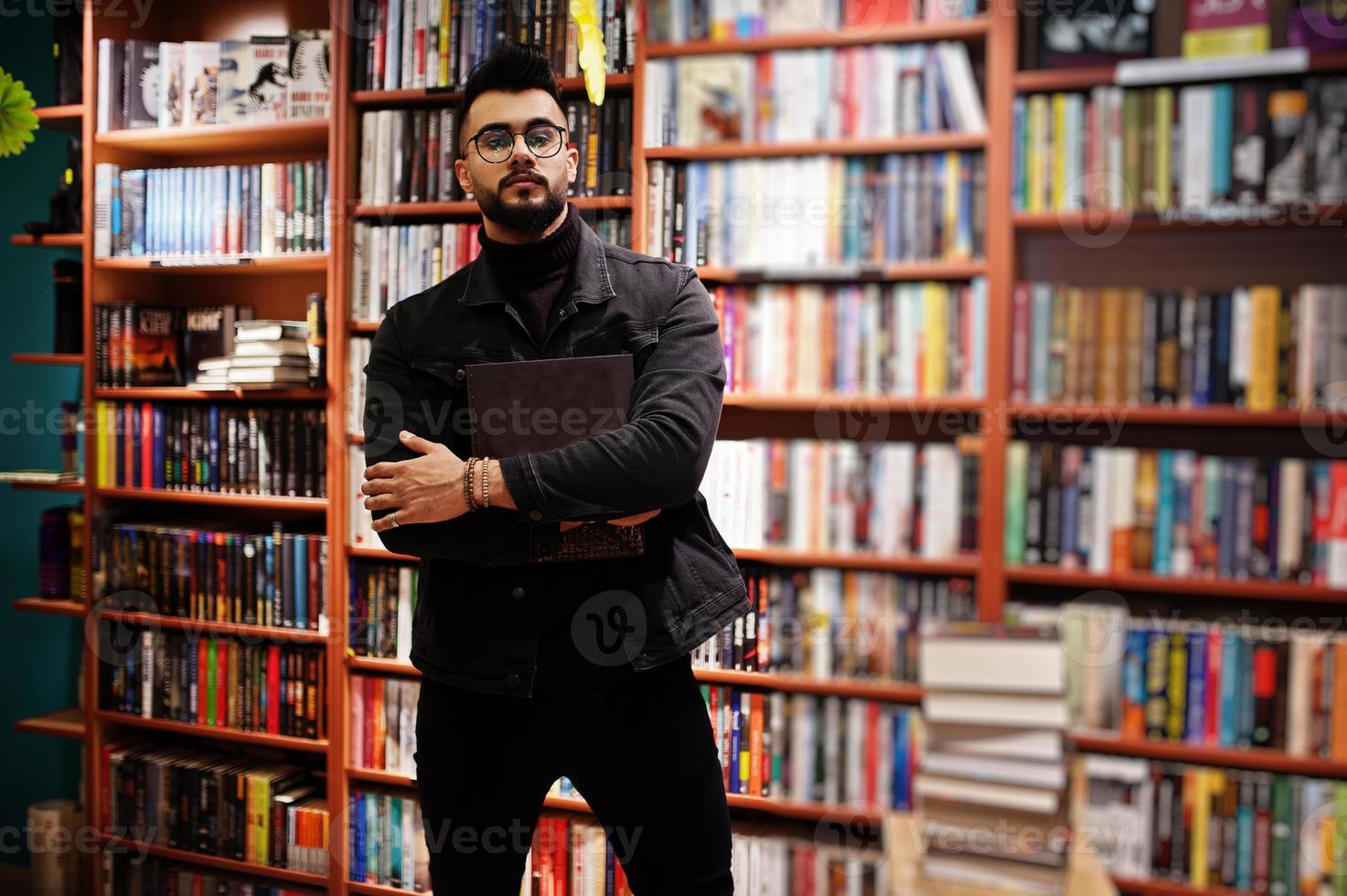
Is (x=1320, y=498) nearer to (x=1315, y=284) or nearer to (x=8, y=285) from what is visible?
(x=1315, y=284)

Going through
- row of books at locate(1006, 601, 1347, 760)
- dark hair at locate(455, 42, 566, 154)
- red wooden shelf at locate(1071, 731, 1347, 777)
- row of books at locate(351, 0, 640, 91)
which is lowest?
red wooden shelf at locate(1071, 731, 1347, 777)

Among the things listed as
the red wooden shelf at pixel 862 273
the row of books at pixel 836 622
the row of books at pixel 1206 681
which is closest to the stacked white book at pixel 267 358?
the red wooden shelf at pixel 862 273

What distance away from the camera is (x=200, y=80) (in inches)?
98.7

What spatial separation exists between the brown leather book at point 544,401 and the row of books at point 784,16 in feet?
2.81

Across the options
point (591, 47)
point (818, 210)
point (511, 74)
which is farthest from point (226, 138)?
point (818, 210)

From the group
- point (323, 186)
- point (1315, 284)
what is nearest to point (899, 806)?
point (1315, 284)

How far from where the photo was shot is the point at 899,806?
1.94 meters

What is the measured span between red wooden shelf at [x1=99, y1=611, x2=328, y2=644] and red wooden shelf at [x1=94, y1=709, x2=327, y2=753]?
24cm

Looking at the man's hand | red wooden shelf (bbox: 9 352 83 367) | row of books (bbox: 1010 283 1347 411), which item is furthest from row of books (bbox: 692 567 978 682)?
red wooden shelf (bbox: 9 352 83 367)

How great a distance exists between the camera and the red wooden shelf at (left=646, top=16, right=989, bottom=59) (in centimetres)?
183

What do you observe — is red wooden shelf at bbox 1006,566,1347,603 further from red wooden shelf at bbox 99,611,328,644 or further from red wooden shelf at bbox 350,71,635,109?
red wooden shelf at bbox 99,611,328,644

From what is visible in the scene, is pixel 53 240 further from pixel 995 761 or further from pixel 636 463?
pixel 995 761

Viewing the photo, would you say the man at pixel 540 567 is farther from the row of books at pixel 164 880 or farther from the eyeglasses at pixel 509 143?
the row of books at pixel 164 880

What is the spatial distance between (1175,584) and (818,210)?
991 mm
